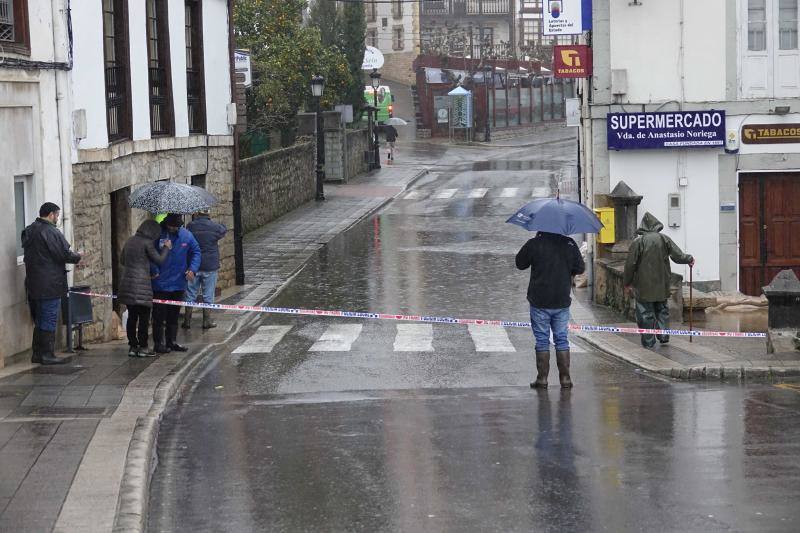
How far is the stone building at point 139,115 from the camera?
1689 cm

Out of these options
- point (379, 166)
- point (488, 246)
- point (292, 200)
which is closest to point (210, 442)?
point (488, 246)

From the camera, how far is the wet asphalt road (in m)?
8.38

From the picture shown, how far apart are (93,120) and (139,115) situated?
2.59 m

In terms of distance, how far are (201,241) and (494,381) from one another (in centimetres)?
599

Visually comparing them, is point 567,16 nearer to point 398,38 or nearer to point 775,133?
point 775,133

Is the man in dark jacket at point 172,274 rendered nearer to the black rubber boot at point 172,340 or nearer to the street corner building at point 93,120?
the black rubber boot at point 172,340

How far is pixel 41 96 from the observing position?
51.4 feet

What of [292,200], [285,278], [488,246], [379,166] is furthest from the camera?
[379,166]

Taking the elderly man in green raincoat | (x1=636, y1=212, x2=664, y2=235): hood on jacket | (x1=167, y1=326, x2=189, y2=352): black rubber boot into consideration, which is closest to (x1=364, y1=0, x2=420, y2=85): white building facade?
(x1=636, y1=212, x2=664, y2=235): hood on jacket

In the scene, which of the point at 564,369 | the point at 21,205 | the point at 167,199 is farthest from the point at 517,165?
the point at 564,369

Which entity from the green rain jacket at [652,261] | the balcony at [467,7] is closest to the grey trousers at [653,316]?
the green rain jacket at [652,261]

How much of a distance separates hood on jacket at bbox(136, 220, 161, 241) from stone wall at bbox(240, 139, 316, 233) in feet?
55.5

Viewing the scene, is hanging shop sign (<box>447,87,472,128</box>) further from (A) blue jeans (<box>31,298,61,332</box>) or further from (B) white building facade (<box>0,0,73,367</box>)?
(A) blue jeans (<box>31,298,61,332</box>)

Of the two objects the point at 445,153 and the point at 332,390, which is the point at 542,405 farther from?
the point at 445,153
